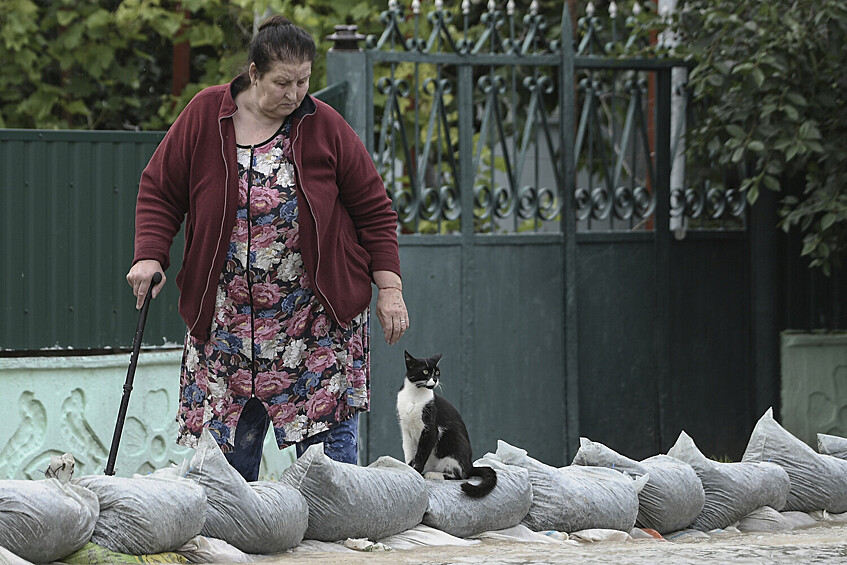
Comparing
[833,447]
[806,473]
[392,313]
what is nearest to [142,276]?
[392,313]

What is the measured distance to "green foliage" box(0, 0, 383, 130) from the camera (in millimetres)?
9078

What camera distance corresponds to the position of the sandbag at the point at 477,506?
12.1ft

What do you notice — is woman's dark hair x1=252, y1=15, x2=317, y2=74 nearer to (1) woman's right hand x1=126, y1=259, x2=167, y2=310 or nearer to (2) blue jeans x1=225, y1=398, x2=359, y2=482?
(1) woman's right hand x1=126, y1=259, x2=167, y2=310

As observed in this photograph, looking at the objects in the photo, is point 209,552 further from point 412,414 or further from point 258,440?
point 412,414

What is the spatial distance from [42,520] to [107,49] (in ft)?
24.2

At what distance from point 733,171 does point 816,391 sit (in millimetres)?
1286

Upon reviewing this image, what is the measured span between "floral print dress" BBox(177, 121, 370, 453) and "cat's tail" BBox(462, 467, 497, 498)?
→ 427mm

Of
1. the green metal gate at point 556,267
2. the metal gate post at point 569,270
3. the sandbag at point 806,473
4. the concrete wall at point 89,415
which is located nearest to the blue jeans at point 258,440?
the sandbag at point 806,473

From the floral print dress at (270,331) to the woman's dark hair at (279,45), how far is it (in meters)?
0.20

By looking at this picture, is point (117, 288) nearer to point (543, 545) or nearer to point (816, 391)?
point (543, 545)

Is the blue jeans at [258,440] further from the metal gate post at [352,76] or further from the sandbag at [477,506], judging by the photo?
the metal gate post at [352,76]

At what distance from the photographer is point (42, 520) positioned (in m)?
2.76

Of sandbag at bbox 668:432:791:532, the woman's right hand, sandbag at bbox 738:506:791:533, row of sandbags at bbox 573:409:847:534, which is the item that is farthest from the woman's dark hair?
sandbag at bbox 738:506:791:533

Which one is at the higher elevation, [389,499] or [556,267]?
[556,267]
